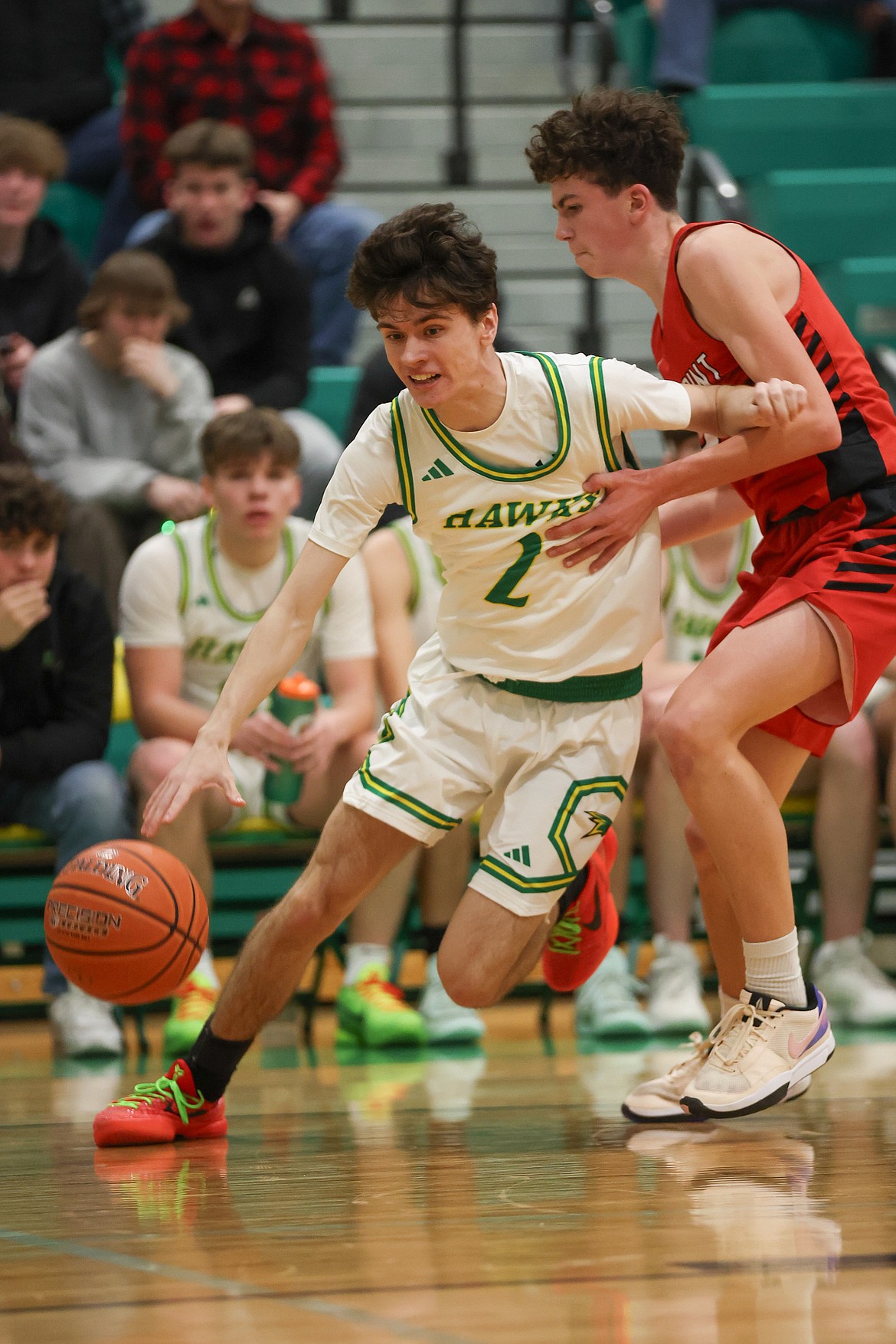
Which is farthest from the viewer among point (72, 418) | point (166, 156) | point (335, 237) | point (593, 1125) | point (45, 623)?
point (335, 237)

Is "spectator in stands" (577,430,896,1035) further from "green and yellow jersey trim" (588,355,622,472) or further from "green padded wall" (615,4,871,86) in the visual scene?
"green padded wall" (615,4,871,86)

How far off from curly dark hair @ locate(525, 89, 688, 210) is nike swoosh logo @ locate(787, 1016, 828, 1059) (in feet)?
4.90

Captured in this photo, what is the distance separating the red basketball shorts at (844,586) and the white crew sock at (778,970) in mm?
357

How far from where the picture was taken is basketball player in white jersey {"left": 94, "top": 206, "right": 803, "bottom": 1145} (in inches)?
120

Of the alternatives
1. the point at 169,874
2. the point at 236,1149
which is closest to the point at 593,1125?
the point at 236,1149

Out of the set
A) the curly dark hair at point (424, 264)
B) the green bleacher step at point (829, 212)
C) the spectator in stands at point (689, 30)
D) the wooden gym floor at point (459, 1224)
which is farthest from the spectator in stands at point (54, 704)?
the spectator in stands at point (689, 30)

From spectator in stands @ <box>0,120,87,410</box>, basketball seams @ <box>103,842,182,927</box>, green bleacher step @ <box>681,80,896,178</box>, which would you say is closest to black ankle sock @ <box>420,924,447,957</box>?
basketball seams @ <box>103,842,182,927</box>

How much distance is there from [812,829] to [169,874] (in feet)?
8.20

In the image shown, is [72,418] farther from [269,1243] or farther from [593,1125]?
[269,1243]

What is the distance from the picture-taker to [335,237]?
7.20m

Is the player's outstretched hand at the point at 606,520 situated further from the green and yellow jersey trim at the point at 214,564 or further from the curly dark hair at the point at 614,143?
the green and yellow jersey trim at the point at 214,564

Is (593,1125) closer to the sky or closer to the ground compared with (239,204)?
closer to the ground

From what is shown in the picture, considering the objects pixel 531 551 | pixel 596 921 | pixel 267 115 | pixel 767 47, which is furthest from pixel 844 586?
pixel 767 47

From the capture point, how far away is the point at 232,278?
657 cm
